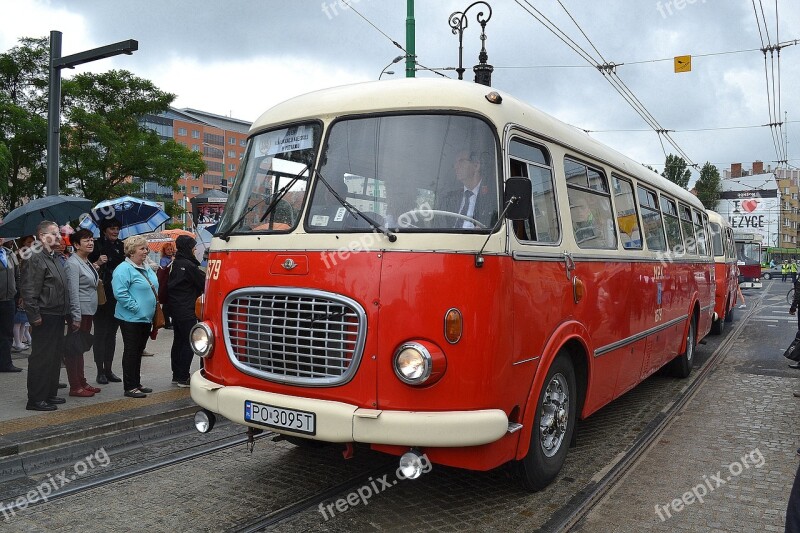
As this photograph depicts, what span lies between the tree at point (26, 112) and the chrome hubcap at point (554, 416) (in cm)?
2727

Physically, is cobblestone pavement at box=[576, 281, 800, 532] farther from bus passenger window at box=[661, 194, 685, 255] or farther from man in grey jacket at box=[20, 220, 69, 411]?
man in grey jacket at box=[20, 220, 69, 411]

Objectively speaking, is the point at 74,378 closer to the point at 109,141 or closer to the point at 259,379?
the point at 259,379

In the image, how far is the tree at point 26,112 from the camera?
88.8ft

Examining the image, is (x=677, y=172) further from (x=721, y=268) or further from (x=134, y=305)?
(x=134, y=305)

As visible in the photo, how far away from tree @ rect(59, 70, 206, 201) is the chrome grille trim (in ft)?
93.8

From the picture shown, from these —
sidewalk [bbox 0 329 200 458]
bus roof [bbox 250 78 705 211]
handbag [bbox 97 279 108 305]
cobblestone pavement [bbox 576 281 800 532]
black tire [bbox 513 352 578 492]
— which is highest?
bus roof [bbox 250 78 705 211]

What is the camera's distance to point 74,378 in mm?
7516

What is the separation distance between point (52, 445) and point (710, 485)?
5.39m

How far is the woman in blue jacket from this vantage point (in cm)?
737

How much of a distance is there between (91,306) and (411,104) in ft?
16.7

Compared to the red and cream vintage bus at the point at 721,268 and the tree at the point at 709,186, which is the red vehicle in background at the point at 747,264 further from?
the tree at the point at 709,186

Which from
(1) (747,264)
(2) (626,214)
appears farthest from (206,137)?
(2) (626,214)

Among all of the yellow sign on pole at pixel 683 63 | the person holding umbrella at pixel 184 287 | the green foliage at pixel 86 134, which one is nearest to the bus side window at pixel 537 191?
the person holding umbrella at pixel 184 287

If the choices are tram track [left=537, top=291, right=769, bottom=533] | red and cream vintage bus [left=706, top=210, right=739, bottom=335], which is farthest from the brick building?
tram track [left=537, top=291, right=769, bottom=533]
